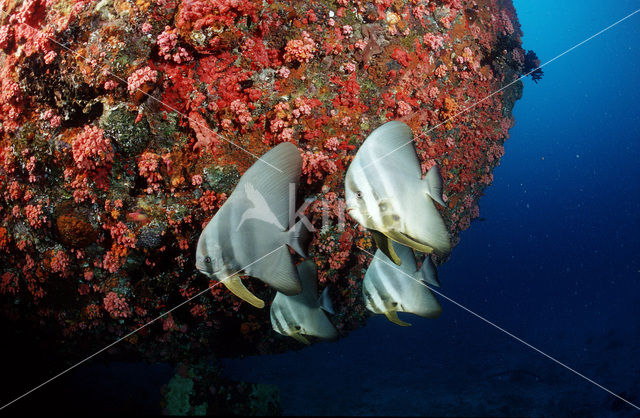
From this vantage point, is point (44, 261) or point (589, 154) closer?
point (44, 261)

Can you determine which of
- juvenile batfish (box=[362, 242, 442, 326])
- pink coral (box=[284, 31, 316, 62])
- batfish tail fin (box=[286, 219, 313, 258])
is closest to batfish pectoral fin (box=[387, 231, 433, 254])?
batfish tail fin (box=[286, 219, 313, 258])

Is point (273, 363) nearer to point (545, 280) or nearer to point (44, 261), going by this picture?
point (44, 261)

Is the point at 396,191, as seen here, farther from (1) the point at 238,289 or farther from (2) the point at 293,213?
(1) the point at 238,289

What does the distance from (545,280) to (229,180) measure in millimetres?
59278

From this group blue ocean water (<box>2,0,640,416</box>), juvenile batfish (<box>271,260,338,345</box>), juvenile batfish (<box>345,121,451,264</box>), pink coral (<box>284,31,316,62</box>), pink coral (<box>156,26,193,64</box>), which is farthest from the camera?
blue ocean water (<box>2,0,640,416</box>)

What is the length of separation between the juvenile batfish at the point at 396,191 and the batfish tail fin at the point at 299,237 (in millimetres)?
311

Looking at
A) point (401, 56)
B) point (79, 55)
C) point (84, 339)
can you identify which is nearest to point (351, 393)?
point (84, 339)

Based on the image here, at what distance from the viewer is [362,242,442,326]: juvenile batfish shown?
304cm

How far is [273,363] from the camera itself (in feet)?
45.0

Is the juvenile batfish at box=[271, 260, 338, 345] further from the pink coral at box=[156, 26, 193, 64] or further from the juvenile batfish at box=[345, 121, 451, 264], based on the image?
the pink coral at box=[156, 26, 193, 64]

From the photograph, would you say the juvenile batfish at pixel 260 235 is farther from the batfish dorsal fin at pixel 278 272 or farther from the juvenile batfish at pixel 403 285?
the juvenile batfish at pixel 403 285

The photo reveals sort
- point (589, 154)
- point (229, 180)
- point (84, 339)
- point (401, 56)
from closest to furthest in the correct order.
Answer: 1. point (229, 180)
2. point (401, 56)
3. point (84, 339)
4. point (589, 154)

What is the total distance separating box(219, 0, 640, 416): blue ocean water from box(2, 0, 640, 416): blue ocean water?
0.12 metres

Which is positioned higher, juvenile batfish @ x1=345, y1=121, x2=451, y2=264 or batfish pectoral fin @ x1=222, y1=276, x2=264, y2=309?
juvenile batfish @ x1=345, y1=121, x2=451, y2=264
